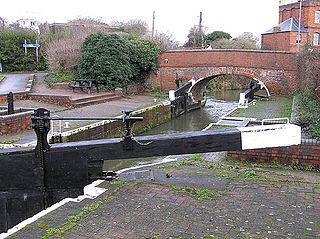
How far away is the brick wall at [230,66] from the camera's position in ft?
70.9

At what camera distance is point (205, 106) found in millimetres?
23859

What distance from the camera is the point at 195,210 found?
382 centimetres

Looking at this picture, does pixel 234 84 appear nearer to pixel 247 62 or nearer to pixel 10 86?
pixel 247 62

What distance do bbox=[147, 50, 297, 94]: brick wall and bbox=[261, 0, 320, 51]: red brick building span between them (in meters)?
11.8

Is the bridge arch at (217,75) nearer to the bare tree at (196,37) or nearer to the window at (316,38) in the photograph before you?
the window at (316,38)

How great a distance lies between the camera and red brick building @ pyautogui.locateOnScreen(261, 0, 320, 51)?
32.4 meters

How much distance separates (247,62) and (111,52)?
9146mm

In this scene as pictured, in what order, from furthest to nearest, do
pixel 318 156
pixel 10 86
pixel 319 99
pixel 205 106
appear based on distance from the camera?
pixel 205 106 → pixel 10 86 → pixel 319 99 → pixel 318 156

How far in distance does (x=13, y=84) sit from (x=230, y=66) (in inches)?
548

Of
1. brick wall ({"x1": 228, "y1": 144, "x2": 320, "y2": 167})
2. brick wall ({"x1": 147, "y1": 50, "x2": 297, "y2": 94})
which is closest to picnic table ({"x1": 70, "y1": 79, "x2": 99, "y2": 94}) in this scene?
brick wall ({"x1": 147, "y1": 50, "x2": 297, "y2": 94})

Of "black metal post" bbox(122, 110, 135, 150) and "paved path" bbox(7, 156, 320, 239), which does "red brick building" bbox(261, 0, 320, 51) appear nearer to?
"paved path" bbox(7, 156, 320, 239)

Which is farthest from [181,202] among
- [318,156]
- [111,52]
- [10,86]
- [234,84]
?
[234,84]

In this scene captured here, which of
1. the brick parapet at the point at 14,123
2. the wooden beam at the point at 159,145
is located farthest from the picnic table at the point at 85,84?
the wooden beam at the point at 159,145

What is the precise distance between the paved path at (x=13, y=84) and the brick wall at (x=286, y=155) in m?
13.1
